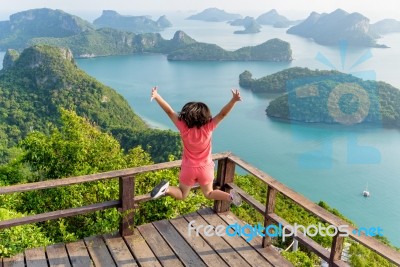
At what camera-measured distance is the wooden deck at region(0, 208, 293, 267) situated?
108 inches

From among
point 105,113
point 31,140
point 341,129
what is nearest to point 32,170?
point 31,140

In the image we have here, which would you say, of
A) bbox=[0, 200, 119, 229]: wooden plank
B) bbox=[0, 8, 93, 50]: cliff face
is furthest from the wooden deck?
bbox=[0, 8, 93, 50]: cliff face

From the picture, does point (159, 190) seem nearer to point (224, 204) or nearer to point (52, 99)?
point (224, 204)

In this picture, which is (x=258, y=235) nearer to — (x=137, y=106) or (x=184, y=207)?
(x=184, y=207)

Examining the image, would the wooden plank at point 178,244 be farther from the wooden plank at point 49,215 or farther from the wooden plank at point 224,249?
the wooden plank at point 49,215

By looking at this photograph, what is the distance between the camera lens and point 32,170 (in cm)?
665

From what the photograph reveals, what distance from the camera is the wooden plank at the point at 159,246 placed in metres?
2.79

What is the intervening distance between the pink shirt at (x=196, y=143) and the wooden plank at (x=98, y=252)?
2.85 ft

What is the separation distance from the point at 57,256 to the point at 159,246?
73 cm

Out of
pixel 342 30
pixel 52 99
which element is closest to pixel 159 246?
pixel 52 99

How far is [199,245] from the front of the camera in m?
3.01

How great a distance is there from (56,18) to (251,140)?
134232mm

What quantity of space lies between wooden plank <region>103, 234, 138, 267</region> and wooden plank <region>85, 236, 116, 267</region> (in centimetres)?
3

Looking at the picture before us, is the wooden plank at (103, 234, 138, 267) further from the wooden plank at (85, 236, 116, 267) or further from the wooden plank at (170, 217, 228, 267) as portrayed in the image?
the wooden plank at (170, 217, 228, 267)
